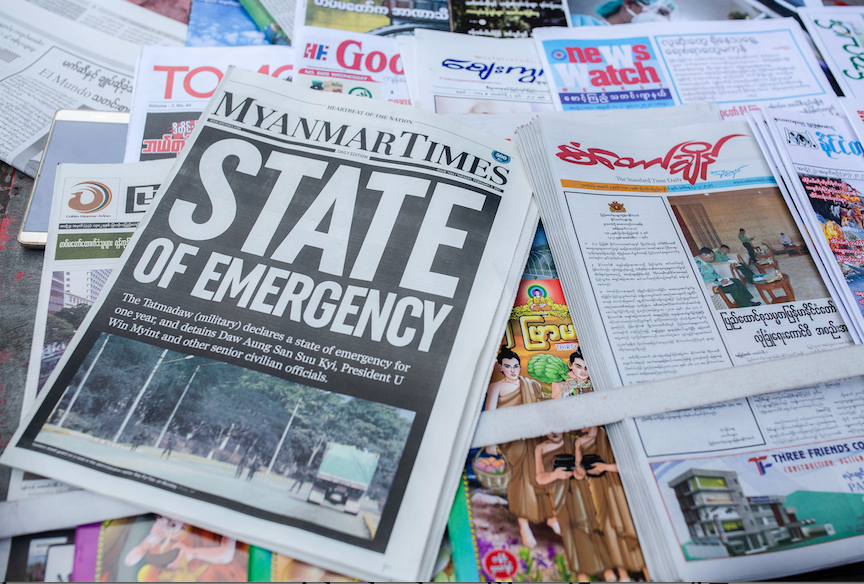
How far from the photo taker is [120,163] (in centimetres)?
62

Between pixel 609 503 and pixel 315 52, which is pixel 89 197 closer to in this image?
pixel 315 52

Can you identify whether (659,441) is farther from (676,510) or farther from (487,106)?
(487,106)

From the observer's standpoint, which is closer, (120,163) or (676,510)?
(676,510)

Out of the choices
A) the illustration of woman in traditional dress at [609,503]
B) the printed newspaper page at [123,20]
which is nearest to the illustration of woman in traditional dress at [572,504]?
the illustration of woman in traditional dress at [609,503]

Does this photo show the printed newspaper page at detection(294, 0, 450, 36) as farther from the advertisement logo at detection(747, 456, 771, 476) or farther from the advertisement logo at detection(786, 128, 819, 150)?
the advertisement logo at detection(747, 456, 771, 476)

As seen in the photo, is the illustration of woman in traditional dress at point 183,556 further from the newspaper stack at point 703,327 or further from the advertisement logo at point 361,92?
the advertisement logo at point 361,92

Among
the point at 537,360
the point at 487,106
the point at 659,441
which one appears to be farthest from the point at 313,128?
the point at 659,441

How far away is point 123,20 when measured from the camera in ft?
2.76

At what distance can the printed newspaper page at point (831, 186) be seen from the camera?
578mm

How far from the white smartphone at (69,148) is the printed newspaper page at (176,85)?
0.02 meters

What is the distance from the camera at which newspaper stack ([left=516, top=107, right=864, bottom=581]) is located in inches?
16.9

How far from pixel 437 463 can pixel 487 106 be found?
0.56m

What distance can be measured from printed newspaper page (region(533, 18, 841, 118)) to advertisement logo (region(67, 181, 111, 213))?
0.67 meters

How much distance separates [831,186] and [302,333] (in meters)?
0.73
